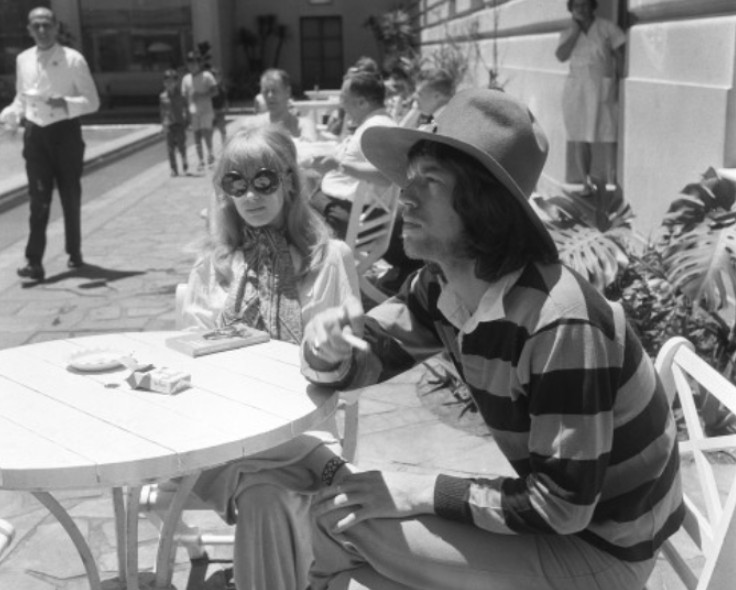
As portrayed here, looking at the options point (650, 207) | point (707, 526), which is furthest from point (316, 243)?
point (650, 207)

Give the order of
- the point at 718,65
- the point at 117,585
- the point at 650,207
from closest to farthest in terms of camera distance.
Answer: the point at 117,585
the point at 718,65
the point at 650,207

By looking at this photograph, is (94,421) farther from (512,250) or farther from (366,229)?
→ (366,229)

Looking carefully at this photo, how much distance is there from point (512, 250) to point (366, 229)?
4.23m

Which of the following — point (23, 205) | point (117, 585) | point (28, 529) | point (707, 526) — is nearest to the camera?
point (707, 526)

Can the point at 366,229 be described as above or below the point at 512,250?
below

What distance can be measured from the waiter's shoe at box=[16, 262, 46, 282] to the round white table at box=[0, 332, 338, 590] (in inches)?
195

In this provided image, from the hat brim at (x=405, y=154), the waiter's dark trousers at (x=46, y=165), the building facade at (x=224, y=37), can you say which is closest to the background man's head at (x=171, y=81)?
the waiter's dark trousers at (x=46, y=165)

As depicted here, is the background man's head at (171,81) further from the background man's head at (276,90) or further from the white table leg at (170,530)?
the white table leg at (170,530)

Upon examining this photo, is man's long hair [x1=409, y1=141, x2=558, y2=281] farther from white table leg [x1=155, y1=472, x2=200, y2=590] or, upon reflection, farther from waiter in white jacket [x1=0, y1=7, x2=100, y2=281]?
waiter in white jacket [x1=0, y1=7, x2=100, y2=281]

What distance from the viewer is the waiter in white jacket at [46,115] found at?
7602mm

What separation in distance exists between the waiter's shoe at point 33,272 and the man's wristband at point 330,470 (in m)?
5.69

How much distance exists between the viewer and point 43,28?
7.60 m

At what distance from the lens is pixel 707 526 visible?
210 cm

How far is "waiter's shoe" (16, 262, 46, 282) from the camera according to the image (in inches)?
303
